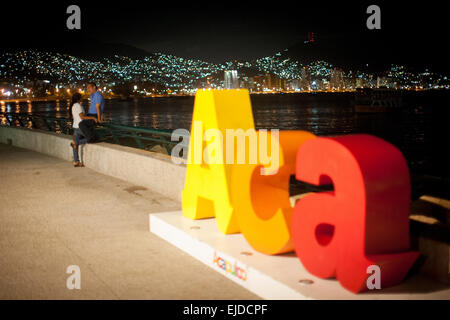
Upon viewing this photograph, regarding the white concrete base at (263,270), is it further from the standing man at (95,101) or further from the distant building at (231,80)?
the standing man at (95,101)

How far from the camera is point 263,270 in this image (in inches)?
174

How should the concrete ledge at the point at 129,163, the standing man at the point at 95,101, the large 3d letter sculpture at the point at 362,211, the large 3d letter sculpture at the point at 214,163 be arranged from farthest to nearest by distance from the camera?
the standing man at the point at 95,101 → the concrete ledge at the point at 129,163 → the large 3d letter sculpture at the point at 214,163 → the large 3d letter sculpture at the point at 362,211

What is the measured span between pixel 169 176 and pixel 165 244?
2.54 meters

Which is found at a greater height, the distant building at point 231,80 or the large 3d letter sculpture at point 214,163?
the distant building at point 231,80

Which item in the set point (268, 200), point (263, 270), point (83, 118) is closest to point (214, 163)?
point (268, 200)

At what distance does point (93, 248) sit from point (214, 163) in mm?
1703

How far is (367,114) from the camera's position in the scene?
12812 centimetres

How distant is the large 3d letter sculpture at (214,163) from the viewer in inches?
219

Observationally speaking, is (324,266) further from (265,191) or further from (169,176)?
(169,176)

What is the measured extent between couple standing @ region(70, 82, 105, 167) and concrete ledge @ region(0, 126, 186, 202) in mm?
197

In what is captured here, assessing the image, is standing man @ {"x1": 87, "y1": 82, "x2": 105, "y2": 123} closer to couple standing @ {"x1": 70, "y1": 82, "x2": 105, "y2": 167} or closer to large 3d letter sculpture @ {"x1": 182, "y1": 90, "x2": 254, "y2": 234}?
couple standing @ {"x1": 70, "y1": 82, "x2": 105, "y2": 167}

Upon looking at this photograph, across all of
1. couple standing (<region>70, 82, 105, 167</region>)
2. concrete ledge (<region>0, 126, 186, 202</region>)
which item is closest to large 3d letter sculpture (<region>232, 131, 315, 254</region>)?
concrete ledge (<region>0, 126, 186, 202</region>)

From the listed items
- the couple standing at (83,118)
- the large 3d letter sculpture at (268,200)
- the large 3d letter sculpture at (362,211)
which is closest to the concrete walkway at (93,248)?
the large 3d letter sculpture at (268,200)

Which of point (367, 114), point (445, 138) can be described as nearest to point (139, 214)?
point (445, 138)
